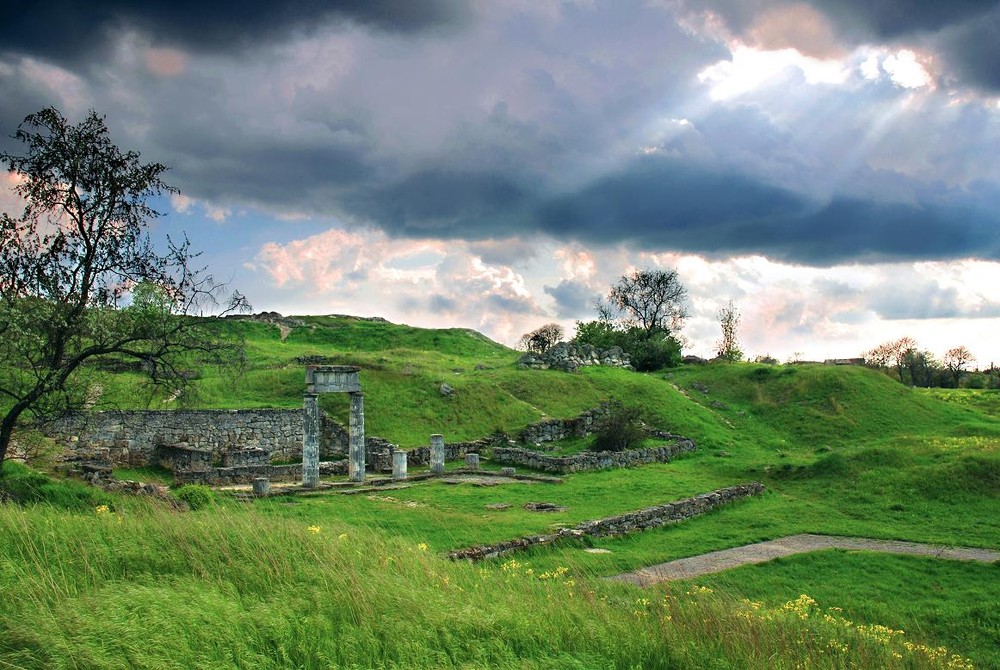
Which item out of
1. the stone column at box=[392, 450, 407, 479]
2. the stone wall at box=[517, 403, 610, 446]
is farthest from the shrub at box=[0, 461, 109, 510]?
the stone wall at box=[517, 403, 610, 446]

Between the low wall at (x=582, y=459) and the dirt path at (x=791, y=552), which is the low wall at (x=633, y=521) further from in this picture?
the low wall at (x=582, y=459)

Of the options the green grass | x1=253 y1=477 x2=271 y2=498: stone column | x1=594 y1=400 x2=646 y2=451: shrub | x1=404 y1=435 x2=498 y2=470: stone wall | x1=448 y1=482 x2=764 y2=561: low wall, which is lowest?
→ the green grass

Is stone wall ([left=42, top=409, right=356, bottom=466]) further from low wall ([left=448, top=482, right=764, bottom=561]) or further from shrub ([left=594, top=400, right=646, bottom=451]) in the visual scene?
low wall ([left=448, top=482, right=764, bottom=561])

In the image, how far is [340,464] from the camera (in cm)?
2897

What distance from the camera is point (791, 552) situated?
1717 cm

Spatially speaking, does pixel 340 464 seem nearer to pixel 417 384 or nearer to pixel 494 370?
pixel 417 384

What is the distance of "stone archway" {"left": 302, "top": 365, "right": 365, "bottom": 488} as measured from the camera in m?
25.6

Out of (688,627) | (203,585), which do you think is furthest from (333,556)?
(688,627)

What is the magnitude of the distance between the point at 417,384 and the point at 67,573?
31.1 meters

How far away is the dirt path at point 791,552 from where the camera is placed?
1543cm

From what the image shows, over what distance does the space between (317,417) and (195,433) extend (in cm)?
679

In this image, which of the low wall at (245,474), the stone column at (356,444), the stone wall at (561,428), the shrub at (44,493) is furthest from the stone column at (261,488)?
the stone wall at (561,428)

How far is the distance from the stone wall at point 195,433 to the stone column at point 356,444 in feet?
12.0

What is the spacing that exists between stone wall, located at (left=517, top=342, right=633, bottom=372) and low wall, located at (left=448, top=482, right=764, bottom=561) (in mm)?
24943
